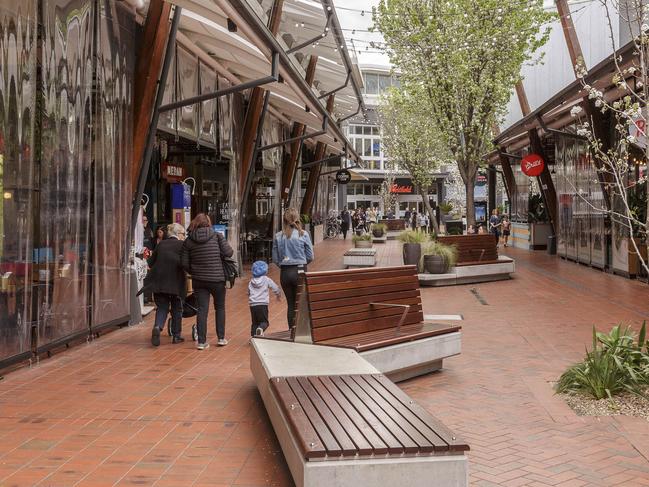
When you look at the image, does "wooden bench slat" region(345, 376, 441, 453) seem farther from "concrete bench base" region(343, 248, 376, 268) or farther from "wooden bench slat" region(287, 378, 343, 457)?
"concrete bench base" region(343, 248, 376, 268)

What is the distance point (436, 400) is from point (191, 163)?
44.3 ft

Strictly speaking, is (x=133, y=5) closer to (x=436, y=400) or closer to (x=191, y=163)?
(x=436, y=400)

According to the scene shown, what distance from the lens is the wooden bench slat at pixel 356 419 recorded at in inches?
166

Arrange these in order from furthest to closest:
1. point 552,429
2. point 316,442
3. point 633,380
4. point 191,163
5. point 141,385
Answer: point 191,163 → point 141,385 → point 633,380 → point 552,429 → point 316,442

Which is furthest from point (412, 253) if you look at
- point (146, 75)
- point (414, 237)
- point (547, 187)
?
point (547, 187)

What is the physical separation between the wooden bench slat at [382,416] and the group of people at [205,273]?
151 inches

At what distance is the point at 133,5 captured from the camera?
1105cm

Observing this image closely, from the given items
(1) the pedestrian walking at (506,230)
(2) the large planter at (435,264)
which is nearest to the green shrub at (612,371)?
(2) the large planter at (435,264)

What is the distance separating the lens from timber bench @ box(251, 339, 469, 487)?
13.5 ft

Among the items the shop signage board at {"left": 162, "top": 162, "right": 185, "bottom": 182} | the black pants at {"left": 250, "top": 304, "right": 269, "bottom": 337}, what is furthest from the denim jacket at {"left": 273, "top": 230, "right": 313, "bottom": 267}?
the shop signage board at {"left": 162, "top": 162, "right": 185, "bottom": 182}

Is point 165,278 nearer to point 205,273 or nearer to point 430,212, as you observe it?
point 205,273

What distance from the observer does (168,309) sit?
10.2 meters

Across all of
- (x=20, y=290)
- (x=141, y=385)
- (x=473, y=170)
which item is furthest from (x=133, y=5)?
(x=473, y=170)

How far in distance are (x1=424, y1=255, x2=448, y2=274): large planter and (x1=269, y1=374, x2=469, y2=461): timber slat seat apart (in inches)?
494
